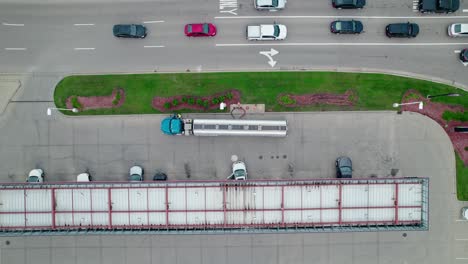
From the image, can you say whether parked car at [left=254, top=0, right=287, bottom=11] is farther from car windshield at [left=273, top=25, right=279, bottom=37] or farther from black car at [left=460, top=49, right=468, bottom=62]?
black car at [left=460, top=49, right=468, bottom=62]

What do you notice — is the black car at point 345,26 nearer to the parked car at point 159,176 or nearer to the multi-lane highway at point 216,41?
the multi-lane highway at point 216,41

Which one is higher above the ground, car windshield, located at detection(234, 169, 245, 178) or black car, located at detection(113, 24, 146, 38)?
black car, located at detection(113, 24, 146, 38)

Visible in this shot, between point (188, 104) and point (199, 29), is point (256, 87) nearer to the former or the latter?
point (188, 104)

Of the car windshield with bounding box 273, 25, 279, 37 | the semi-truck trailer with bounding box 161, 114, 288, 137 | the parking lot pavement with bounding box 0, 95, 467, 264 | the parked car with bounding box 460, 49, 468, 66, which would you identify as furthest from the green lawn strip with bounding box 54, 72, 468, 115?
the car windshield with bounding box 273, 25, 279, 37

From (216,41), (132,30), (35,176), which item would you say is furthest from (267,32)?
(35,176)

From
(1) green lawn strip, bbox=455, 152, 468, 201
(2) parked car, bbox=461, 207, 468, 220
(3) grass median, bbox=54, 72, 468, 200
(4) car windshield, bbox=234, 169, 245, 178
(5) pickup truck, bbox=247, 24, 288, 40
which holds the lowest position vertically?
(2) parked car, bbox=461, 207, 468, 220
